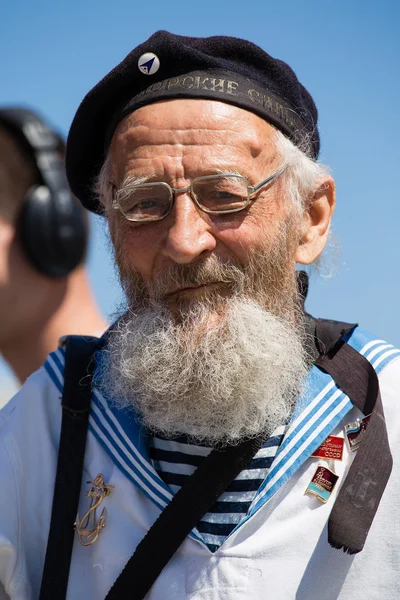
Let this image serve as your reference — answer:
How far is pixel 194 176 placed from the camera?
254cm

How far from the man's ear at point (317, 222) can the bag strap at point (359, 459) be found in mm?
360

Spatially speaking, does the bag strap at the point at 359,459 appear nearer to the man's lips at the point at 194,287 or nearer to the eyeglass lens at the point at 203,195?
the man's lips at the point at 194,287

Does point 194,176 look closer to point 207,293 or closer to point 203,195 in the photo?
point 203,195

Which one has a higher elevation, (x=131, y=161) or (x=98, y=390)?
(x=131, y=161)

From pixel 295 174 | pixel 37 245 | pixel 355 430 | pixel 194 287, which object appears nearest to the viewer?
pixel 355 430

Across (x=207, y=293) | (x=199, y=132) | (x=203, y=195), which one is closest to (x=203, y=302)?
(x=207, y=293)

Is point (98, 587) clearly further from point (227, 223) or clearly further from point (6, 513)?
point (227, 223)

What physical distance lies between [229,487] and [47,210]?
2.24m

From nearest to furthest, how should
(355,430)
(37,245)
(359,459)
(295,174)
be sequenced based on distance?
(359,459) → (355,430) → (295,174) → (37,245)

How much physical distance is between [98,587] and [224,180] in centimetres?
135

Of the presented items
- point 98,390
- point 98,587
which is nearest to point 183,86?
point 98,390

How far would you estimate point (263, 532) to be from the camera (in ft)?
7.66

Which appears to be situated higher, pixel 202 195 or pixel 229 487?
pixel 202 195

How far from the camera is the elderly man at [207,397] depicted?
2309 millimetres
